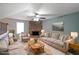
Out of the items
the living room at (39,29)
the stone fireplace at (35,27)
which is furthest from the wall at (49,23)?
the stone fireplace at (35,27)

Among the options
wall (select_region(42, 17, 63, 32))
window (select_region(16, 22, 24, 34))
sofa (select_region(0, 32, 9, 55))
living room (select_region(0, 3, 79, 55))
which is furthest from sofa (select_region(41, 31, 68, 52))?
sofa (select_region(0, 32, 9, 55))

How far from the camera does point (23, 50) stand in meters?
2.24

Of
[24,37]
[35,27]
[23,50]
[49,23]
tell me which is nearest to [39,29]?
[35,27]

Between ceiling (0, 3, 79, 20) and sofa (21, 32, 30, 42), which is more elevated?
ceiling (0, 3, 79, 20)

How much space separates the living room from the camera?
7.29ft

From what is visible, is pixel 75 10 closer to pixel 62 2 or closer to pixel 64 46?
pixel 62 2

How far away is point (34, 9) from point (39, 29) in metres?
0.41

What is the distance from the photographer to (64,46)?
224 centimetres

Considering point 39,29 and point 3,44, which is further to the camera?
point 39,29

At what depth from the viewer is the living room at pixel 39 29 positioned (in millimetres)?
2223

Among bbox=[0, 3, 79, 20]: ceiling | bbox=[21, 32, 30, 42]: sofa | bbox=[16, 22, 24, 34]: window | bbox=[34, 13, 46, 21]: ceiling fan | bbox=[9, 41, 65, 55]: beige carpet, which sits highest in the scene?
bbox=[0, 3, 79, 20]: ceiling

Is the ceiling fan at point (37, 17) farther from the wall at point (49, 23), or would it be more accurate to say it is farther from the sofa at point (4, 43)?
the sofa at point (4, 43)

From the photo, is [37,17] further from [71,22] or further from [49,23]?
[71,22]

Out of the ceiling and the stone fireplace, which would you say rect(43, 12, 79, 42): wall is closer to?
the ceiling
